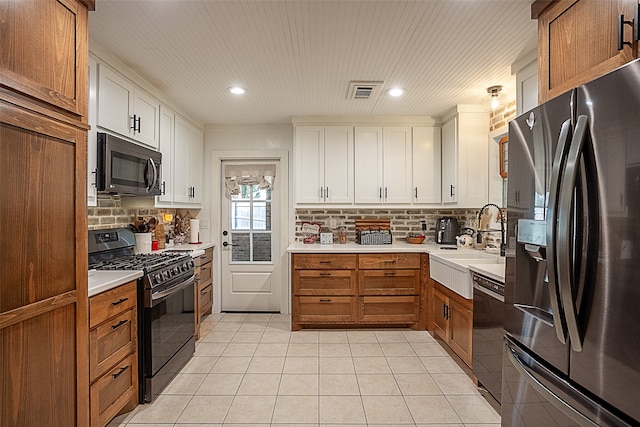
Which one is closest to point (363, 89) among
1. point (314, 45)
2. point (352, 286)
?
point (314, 45)

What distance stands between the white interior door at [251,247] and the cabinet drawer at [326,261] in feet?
2.79

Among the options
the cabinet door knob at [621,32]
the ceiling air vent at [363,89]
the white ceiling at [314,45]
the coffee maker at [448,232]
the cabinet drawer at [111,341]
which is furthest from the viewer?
the coffee maker at [448,232]

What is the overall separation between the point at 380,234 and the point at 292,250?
1.10m

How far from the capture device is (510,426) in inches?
60.9

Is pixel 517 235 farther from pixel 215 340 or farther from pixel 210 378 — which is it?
pixel 215 340

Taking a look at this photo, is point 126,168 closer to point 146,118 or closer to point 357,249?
point 146,118

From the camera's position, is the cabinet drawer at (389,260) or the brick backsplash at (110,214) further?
the cabinet drawer at (389,260)

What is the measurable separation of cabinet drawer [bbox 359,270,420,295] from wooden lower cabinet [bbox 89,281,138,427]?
2.23 meters

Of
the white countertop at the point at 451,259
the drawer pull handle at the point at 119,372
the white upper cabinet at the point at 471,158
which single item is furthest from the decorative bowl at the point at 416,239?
the drawer pull handle at the point at 119,372

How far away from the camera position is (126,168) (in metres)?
2.60

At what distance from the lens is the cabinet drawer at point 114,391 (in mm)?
1849

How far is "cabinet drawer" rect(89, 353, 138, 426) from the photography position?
6.07ft

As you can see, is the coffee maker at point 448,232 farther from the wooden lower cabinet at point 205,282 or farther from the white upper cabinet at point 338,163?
the wooden lower cabinet at point 205,282

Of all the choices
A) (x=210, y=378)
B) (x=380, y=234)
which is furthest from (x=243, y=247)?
(x=210, y=378)
